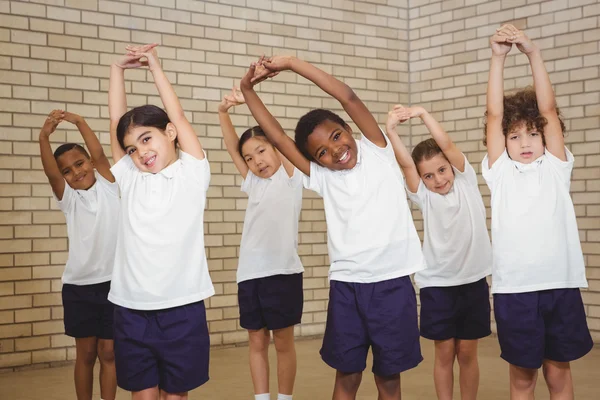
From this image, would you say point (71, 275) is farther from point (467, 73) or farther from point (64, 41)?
point (467, 73)

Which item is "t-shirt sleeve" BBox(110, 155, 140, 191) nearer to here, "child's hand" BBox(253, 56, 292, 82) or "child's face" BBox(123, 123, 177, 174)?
"child's face" BBox(123, 123, 177, 174)

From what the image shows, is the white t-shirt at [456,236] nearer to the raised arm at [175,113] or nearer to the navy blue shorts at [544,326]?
the navy blue shorts at [544,326]

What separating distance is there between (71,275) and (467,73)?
4973 mm

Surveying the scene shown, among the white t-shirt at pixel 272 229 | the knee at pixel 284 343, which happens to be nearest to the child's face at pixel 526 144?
the white t-shirt at pixel 272 229

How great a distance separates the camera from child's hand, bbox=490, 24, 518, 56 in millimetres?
3541

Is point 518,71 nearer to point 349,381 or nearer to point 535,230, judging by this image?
point 535,230

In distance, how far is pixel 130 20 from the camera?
7039 millimetres

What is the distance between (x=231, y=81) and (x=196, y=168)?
163 inches

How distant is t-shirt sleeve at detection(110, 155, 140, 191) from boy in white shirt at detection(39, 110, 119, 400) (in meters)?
0.98

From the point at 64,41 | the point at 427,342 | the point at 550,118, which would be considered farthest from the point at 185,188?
the point at 427,342

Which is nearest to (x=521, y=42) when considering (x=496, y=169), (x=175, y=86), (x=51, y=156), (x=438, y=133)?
(x=496, y=169)

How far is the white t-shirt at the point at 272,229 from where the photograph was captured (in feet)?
15.7

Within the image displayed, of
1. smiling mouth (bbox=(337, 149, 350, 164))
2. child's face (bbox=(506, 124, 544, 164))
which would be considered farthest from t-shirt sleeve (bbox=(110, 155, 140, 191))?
child's face (bbox=(506, 124, 544, 164))

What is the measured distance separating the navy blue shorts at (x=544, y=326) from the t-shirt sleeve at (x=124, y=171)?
1.74m
